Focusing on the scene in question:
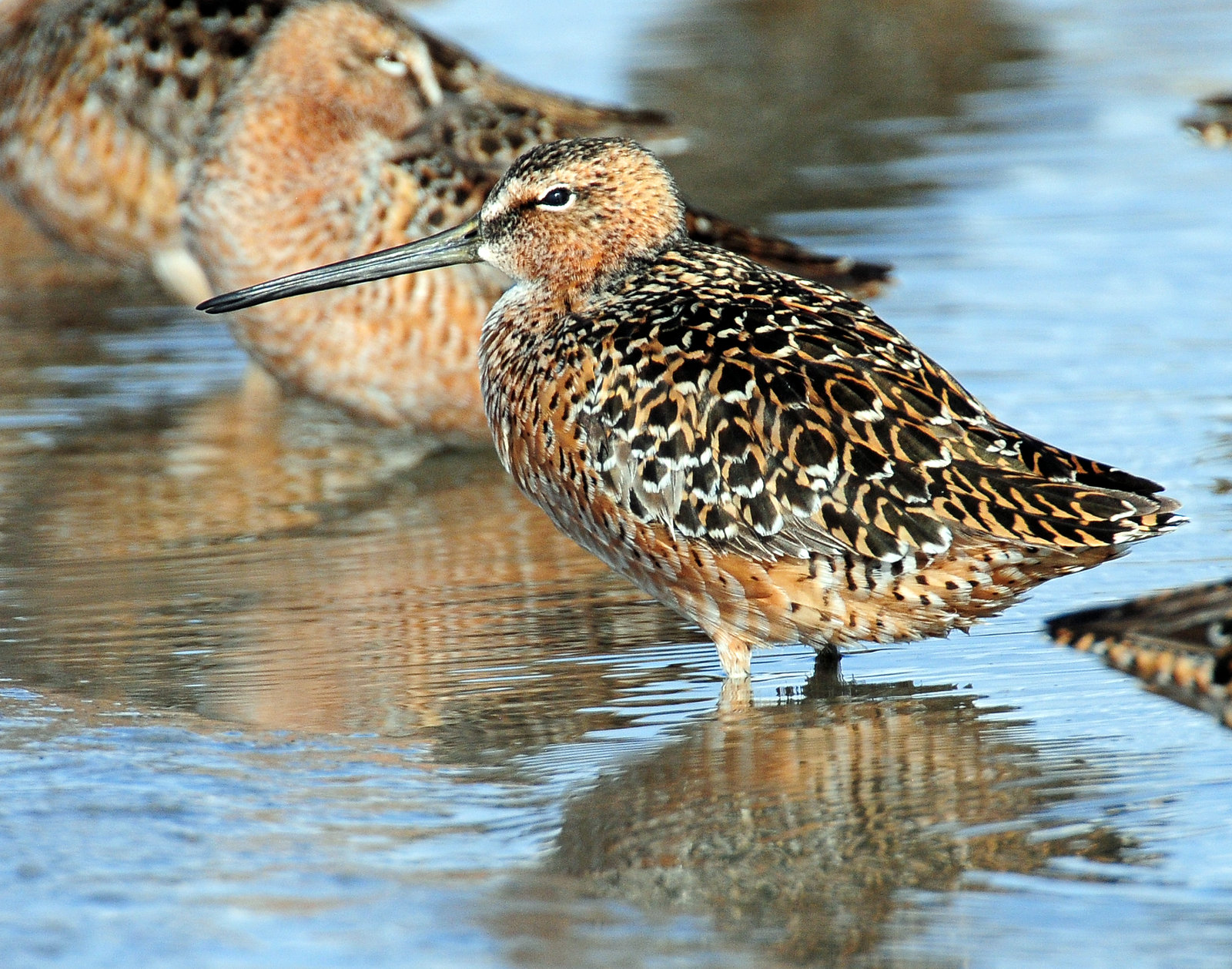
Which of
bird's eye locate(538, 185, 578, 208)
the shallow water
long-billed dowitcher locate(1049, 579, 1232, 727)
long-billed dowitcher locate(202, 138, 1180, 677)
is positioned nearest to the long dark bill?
bird's eye locate(538, 185, 578, 208)

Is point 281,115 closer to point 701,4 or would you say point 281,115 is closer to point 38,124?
point 38,124

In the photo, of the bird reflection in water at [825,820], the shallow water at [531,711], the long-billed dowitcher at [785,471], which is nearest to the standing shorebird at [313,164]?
the shallow water at [531,711]

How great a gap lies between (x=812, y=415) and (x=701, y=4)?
11.6 meters

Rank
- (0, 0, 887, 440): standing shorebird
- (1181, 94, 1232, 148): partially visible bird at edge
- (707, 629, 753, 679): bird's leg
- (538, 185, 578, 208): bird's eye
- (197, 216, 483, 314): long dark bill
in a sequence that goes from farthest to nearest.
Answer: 1. (1181, 94, 1232, 148): partially visible bird at edge
2. (0, 0, 887, 440): standing shorebird
3. (197, 216, 483, 314): long dark bill
4. (538, 185, 578, 208): bird's eye
5. (707, 629, 753, 679): bird's leg

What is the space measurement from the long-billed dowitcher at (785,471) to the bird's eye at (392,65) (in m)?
2.66

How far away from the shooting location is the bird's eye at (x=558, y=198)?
17.4 feet

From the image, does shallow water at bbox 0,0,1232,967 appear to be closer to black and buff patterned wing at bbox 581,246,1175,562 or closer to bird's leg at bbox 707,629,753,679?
bird's leg at bbox 707,629,753,679

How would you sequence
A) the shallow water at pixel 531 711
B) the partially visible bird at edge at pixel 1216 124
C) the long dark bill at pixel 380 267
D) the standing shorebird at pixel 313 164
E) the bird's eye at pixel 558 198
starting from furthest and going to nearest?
the partially visible bird at edge at pixel 1216 124
the standing shorebird at pixel 313 164
the long dark bill at pixel 380 267
the bird's eye at pixel 558 198
the shallow water at pixel 531 711

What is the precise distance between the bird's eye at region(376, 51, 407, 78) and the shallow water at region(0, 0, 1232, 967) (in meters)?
1.29

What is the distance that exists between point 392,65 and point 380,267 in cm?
203

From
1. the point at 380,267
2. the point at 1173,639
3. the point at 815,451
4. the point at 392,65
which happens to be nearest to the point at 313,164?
the point at 392,65

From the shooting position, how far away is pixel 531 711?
4625 millimetres

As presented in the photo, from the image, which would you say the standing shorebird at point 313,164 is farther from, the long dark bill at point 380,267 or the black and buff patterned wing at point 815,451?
the black and buff patterned wing at point 815,451

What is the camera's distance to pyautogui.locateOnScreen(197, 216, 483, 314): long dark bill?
5.55m
